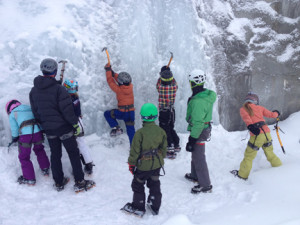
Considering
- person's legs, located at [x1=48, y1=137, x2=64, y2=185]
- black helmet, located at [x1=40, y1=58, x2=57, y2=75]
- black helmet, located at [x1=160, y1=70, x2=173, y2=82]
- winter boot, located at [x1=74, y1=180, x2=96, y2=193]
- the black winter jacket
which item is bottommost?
winter boot, located at [x1=74, y1=180, x2=96, y2=193]

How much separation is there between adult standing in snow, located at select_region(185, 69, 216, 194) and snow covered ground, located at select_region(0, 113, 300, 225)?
30 cm

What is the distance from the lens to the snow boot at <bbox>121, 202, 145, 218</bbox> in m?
3.46

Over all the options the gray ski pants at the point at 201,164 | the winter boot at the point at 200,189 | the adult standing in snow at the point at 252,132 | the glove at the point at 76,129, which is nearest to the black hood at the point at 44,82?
the glove at the point at 76,129

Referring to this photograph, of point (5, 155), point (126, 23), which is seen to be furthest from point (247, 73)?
point (5, 155)

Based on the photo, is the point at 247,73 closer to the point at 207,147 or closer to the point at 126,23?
the point at 207,147

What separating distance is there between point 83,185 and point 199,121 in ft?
7.11

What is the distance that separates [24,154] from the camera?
13.3 ft

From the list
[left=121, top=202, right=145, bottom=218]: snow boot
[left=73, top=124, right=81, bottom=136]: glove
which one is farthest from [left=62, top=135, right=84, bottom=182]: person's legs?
[left=121, top=202, right=145, bottom=218]: snow boot

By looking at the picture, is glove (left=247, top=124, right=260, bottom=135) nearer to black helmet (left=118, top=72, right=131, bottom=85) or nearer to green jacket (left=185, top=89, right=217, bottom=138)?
green jacket (left=185, top=89, right=217, bottom=138)

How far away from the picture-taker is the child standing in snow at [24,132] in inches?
158

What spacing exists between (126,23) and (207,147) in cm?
345

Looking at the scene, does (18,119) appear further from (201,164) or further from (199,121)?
(201,164)

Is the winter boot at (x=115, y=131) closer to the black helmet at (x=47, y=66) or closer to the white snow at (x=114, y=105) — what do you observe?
the white snow at (x=114, y=105)

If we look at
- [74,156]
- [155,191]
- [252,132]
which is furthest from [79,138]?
[252,132]
